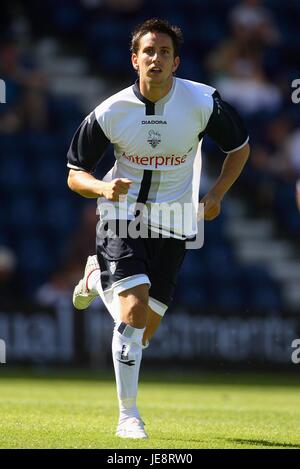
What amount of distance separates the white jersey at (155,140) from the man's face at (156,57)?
7.0 inches

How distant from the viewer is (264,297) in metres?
16.1

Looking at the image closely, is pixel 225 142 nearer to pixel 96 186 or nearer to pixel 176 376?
pixel 96 186

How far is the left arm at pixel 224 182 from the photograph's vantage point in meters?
7.32

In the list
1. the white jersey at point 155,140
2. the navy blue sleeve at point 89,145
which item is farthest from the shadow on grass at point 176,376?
the navy blue sleeve at point 89,145

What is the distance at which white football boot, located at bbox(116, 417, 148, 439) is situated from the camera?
662cm

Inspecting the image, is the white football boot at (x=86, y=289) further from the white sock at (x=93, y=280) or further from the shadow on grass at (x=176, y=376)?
the shadow on grass at (x=176, y=376)

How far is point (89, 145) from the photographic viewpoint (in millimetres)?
7145

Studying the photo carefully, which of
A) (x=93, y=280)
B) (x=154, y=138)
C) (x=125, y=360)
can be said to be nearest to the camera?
(x=125, y=360)

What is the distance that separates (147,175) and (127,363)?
46.9 inches

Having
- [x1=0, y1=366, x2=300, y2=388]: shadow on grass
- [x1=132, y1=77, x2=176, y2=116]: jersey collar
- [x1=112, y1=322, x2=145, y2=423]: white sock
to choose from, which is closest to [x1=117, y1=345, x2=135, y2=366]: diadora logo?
[x1=112, y1=322, x2=145, y2=423]: white sock

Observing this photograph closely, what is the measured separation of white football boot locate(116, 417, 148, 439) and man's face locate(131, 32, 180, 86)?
205 cm

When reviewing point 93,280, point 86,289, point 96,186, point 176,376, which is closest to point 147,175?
point 96,186

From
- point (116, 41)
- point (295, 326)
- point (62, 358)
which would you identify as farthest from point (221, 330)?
point (116, 41)

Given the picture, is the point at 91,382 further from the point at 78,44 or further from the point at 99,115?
the point at 78,44
